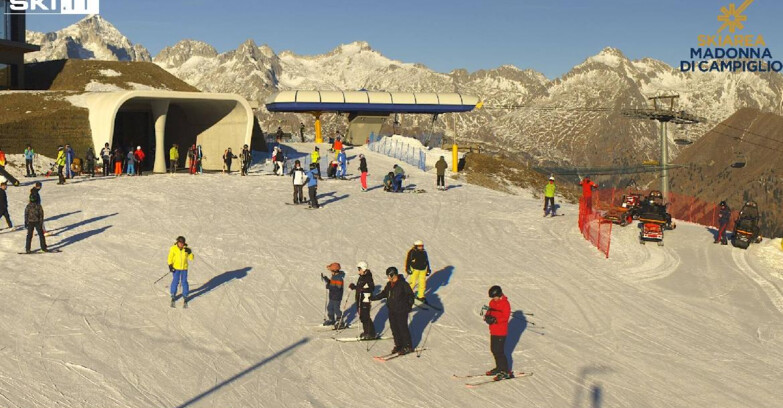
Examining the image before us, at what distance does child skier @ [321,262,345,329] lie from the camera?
14117mm

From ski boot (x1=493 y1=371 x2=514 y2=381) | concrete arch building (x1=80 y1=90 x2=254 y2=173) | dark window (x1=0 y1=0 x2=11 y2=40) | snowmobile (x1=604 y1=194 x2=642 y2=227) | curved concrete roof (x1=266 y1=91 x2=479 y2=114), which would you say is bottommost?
ski boot (x1=493 y1=371 x2=514 y2=381)

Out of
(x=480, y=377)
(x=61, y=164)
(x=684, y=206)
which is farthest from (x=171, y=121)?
(x=480, y=377)

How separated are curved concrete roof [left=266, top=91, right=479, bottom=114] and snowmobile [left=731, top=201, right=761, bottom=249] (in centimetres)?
3052

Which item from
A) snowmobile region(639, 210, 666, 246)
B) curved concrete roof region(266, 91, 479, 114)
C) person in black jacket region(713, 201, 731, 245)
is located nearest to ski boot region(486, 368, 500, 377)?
snowmobile region(639, 210, 666, 246)

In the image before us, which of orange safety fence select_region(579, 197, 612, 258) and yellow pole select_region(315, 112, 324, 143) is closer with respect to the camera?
orange safety fence select_region(579, 197, 612, 258)

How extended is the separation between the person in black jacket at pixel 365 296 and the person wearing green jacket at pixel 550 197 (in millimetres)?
14361

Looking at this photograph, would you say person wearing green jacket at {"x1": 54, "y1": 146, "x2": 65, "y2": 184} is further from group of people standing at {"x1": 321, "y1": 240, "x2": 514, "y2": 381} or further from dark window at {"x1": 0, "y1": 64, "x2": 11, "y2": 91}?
dark window at {"x1": 0, "y1": 64, "x2": 11, "y2": 91}

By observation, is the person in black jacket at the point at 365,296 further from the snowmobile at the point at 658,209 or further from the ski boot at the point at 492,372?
the snowmobile at the point at 658,209

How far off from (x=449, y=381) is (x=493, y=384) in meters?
0.70

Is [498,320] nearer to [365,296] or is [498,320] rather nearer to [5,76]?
[365,296]

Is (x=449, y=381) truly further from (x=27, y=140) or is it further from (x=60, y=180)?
(x=27, y=140)

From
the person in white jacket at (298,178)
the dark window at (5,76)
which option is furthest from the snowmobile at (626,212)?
the dark window at (5,76)

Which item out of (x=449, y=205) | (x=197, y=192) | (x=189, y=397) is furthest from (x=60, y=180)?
(x=189, y=397)

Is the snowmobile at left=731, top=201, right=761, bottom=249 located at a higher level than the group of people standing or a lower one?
higher
